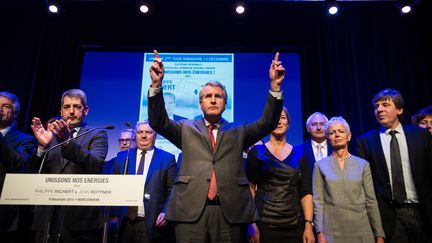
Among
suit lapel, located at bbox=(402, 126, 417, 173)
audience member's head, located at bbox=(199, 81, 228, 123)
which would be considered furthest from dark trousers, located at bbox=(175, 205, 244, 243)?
suit lapel, located at bbox=(402, 126, 417, 173)

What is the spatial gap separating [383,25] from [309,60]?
42.8 inches

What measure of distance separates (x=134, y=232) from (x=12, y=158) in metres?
1.04

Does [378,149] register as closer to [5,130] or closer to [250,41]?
[250,41]

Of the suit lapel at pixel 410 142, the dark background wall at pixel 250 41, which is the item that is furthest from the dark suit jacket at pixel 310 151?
the dark background wall at pixel 250 41

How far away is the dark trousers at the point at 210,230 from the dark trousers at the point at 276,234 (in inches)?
25.7

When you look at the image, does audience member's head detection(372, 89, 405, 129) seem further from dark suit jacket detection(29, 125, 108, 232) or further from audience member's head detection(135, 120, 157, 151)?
dark suit jacket detection(29, 125, 108, 232)

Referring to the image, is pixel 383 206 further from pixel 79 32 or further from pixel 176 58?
pixel 79 32

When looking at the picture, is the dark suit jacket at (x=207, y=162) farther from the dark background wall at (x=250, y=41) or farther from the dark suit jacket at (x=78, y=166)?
the dark background wall at (x=250, y=41)

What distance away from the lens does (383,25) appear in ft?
16.3

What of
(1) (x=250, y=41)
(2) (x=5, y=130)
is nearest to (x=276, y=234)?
(2) (x=5, y=130)

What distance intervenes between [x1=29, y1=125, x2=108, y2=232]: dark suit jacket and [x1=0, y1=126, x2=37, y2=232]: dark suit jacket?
267mm

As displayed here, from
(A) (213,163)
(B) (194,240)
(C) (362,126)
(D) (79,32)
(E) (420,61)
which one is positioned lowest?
(B) (194,240)

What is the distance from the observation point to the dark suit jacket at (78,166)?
224cm

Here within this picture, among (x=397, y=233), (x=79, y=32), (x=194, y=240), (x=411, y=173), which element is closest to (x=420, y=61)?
(x=411, y=173)
